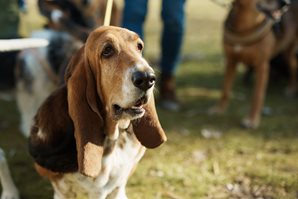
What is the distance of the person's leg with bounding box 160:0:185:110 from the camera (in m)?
4.86

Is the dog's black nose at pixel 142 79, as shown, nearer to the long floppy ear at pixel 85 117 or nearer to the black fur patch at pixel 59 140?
the long floppy ear at pixel 85 117

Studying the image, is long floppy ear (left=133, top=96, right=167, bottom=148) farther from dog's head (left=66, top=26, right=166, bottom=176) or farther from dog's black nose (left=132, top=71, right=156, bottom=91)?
dog's black nose (left=132, top=71, right=156, bottom=91)

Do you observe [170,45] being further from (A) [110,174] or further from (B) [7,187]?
(A) [110,174]

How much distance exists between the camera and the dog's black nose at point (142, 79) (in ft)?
7.29

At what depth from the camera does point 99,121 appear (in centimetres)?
253

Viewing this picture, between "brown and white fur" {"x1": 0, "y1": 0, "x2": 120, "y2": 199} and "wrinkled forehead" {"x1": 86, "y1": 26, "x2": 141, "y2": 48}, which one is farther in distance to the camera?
"brown and white fur" {"x1": 0, "y1": 0, "x2": 120, "y2": 199}

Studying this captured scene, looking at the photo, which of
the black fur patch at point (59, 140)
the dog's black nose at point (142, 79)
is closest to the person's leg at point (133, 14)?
the black fur patch at point (59, 140)

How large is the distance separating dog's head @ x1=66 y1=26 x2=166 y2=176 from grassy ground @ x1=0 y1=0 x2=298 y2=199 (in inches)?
42.2

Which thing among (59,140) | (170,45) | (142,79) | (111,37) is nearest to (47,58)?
(170,45)

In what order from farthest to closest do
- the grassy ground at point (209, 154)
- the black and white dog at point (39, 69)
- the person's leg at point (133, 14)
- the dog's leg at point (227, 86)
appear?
the dog's leg at point (227, 86)
the person's leg at point (133, 14)
the black and white dog at point (39, 69)
the grassy ground at point (209, 154)

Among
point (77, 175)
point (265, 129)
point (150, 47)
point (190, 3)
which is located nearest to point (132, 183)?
point (77, 175)

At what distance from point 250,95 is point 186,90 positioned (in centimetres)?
83

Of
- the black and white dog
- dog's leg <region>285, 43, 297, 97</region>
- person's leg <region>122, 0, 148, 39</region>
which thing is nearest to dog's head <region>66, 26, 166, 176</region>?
the black and white dog

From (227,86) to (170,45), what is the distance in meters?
0.79
